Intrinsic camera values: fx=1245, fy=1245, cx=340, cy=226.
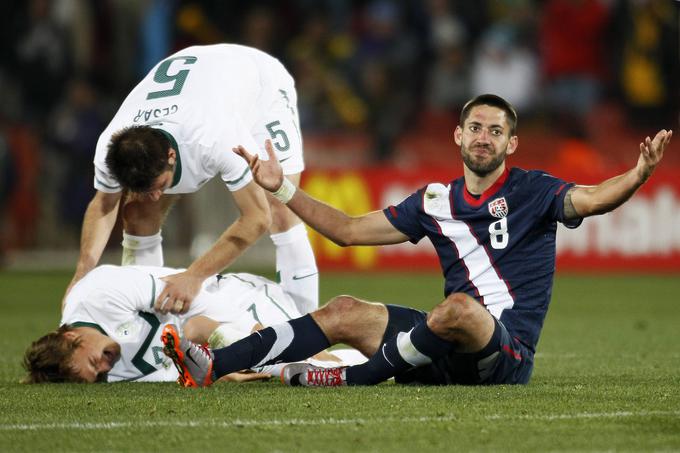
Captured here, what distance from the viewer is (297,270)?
7367mm

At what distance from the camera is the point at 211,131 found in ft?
21.9

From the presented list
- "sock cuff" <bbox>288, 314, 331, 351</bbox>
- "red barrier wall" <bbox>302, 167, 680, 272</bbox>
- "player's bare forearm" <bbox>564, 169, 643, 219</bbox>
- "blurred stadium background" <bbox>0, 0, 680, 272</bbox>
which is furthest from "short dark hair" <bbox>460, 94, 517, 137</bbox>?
"blurred stadium background" <bbox>0, 0, 680, 272</bbox>

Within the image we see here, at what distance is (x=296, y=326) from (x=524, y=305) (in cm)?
109

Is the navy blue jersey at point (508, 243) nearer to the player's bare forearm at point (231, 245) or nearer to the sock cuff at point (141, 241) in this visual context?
the player's bare forearm at point (231, 245)

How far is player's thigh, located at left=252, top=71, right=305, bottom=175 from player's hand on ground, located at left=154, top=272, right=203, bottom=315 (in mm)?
1167

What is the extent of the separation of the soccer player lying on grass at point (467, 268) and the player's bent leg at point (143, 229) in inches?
67.0

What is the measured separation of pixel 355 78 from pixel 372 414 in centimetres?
1215

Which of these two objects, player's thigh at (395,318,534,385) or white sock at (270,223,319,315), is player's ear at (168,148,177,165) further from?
player's thigh at (395,318,534,385)

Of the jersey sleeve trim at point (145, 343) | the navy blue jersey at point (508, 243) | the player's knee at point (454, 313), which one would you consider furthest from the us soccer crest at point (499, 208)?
the jersey sleeve trim at point (145, 343)

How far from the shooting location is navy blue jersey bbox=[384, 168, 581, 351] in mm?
5898

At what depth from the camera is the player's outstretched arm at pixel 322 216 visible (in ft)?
19.2

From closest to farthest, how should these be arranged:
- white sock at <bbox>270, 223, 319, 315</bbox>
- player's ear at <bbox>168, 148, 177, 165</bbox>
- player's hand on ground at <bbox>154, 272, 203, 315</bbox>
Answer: player's hand on ground at <bbox>154, 272, 203, 315</bbox> → player's ear at <bbox>168, 148, 177, 165</bbox> → white sock at <bbox>270, 223, 319, 315</bbox>

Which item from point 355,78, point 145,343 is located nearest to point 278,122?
point 145,343

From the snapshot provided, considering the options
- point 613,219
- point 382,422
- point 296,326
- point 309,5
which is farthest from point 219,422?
point 309,5
